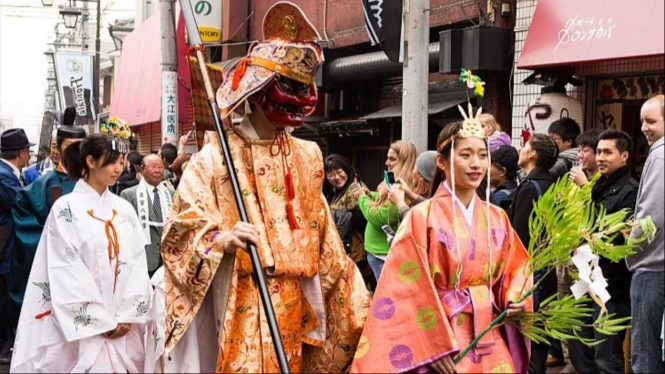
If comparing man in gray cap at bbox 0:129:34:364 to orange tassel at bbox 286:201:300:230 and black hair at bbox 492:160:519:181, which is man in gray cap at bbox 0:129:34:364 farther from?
orange tassel at bbox 286:201:300:230

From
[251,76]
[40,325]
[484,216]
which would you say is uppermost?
[251,76]

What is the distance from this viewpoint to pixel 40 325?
534 cm

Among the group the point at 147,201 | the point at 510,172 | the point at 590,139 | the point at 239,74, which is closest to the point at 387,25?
the point at 510,172

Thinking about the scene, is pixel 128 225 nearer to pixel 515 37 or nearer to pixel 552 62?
pixel 552 62

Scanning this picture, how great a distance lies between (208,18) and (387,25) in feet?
18.5

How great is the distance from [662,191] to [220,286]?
2502 millimetres

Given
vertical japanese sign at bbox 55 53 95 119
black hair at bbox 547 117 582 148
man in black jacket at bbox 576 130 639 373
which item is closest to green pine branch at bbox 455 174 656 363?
man in black jacket at bbox 576 130 639 373

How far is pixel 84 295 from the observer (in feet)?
17.0

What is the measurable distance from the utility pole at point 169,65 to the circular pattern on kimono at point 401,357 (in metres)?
10.7

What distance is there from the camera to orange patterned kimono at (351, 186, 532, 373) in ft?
14.3

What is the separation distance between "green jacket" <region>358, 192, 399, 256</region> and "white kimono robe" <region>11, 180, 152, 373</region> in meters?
2.50

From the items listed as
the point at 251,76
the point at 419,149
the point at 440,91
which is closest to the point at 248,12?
the point at 440,91

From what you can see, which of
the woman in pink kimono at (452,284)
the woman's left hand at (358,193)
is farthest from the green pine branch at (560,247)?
the woman's left hand at (358,193)

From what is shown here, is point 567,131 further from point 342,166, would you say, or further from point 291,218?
point 291,218
